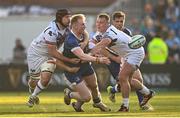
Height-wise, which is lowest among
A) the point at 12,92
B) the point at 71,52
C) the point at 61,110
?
the point at 12,92

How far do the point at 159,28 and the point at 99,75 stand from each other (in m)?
4.64

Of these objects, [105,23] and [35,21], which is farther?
[35,21]

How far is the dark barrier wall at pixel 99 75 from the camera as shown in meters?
28.2

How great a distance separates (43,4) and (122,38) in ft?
78.9

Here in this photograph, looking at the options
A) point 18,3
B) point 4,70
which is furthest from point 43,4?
point 4,70

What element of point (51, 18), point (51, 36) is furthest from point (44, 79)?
point (51, 18)

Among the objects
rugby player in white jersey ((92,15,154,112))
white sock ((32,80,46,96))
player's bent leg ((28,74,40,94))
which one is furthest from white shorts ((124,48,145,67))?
player's bent leg ((28,74,40,94))

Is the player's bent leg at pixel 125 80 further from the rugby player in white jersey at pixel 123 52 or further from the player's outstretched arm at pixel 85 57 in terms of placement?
the player's outstretched arm at pixel 85 57

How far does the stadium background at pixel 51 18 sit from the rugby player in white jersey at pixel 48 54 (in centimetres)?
113

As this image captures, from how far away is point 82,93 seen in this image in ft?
54.4

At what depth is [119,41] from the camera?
1664 cm

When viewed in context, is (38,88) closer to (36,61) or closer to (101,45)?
(36,61)

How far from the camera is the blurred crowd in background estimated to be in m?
28.9

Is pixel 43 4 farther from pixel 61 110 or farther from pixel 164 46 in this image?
pixel 61 110
